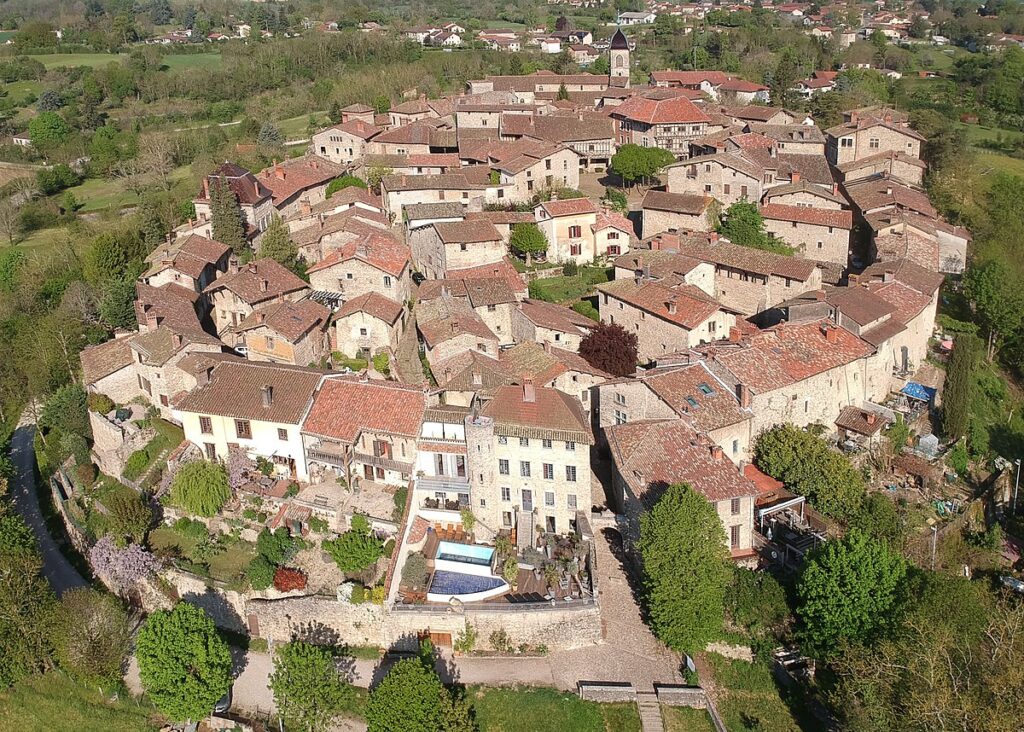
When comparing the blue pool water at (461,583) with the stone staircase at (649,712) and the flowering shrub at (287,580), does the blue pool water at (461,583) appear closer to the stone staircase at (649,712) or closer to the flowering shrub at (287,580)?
the flowering shrub at (287,580)

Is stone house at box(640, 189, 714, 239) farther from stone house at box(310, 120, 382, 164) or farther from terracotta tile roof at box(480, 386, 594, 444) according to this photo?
stone house at box(310, 120, 382, 164)

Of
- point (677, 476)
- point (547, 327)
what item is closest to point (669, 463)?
point (677, 476)

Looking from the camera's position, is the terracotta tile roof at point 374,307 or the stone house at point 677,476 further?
the terracotta tile roof at point 374,307

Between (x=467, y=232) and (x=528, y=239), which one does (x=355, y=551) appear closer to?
(x=467, y=232)

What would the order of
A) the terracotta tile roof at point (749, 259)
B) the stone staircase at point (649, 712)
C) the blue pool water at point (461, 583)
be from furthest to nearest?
the terracotta tile roof at point (749, 259) < the blue pool water at point (461, 583) < the stone staircase at point (649, 712)

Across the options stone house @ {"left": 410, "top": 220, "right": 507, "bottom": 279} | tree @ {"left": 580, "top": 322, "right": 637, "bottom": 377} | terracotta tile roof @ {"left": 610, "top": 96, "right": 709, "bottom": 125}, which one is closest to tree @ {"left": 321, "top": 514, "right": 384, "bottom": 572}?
tree @ {"left": 580, "top": 322, "right": 637, "bottom": 377}

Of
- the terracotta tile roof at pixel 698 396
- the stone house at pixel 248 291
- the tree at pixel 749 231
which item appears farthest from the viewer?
the tree at pixel 749 231

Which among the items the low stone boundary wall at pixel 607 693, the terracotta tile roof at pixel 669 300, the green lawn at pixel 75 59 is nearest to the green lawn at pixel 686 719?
the low stone boundary wall at pixel 607 693
